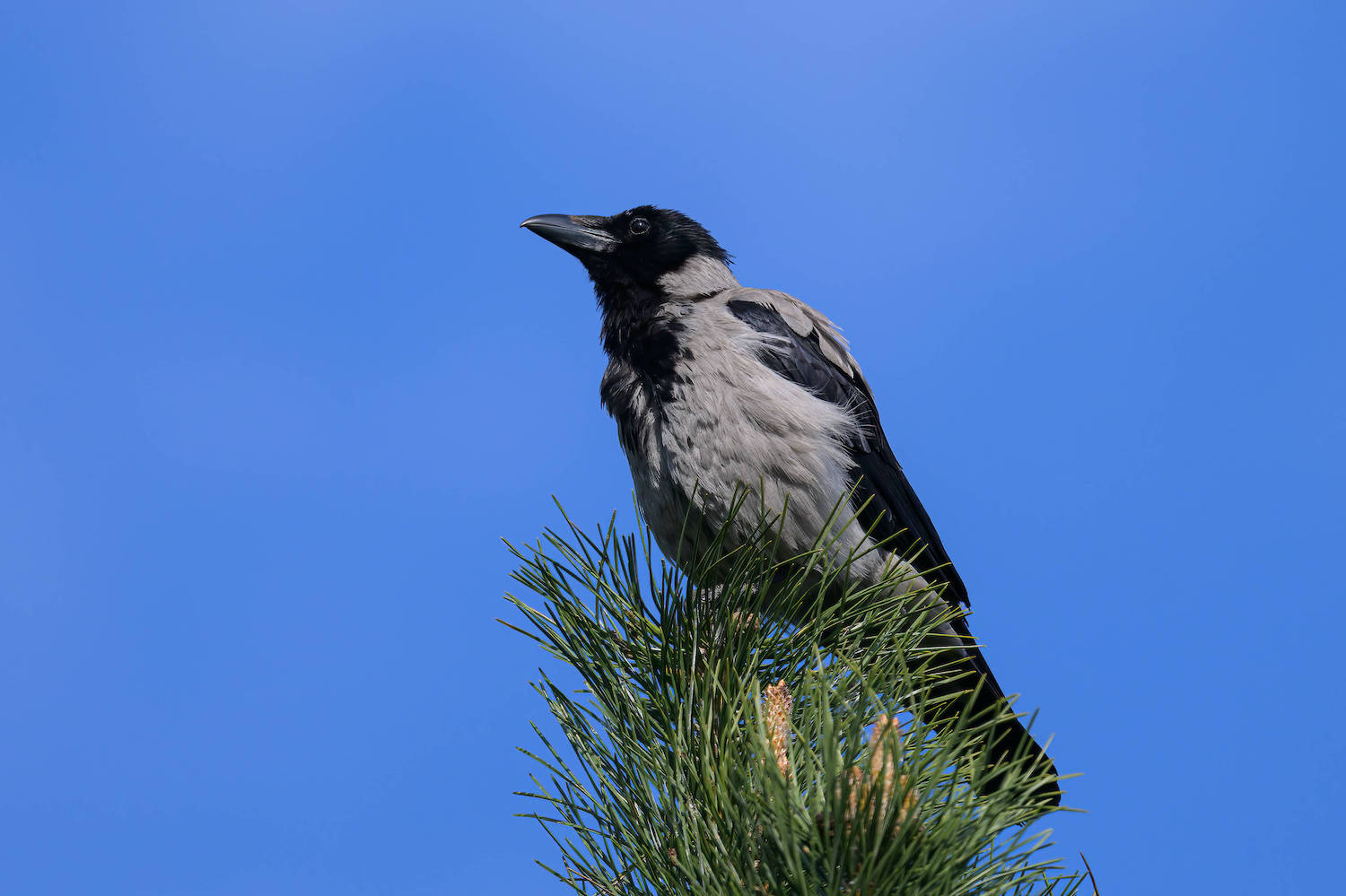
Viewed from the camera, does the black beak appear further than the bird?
Yes

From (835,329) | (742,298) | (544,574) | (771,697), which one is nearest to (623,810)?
(771,697)

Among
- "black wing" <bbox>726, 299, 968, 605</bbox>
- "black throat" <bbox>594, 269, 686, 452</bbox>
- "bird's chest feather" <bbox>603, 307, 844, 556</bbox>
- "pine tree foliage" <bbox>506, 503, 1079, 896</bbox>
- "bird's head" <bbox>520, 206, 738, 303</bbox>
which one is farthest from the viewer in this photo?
"bird's head" <bbox>520, 206, 738, 303</bbox>

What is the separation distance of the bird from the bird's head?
7cm

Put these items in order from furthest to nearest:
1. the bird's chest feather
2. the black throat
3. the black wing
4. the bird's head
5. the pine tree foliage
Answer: the bird's head → the black wing → the black throat → the bird's chest feather → the pine tree foliage

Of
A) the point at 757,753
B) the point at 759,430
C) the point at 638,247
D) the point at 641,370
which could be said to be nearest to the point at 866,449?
the point at 759,430

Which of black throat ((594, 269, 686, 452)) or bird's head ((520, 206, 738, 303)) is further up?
bird's head ((520, 206, 738, 303))

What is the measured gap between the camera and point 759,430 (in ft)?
12.9

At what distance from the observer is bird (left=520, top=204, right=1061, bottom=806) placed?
3.86m

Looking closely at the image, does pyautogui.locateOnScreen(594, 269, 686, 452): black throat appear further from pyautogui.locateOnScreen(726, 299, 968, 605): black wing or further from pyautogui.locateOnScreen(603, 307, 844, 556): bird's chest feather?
pyautogui.locateOnScreen(726, 299, 968, 605): black wing

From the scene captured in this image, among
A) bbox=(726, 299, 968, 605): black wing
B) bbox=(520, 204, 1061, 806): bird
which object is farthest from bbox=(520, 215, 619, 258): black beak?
bbox=(726, 299, 968, 605): black wing

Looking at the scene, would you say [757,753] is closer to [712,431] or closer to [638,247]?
[712,431]

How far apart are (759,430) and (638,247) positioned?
5.35ft

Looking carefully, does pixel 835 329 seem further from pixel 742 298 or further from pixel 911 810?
pixel 911 810

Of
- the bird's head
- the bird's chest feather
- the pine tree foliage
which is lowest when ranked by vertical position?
the pine tree foliage
